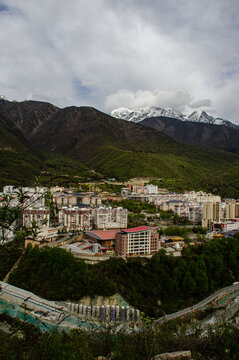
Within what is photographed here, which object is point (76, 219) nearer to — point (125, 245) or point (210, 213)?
point (125, 245)

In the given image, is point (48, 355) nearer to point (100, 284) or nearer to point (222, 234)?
point (100, 284)

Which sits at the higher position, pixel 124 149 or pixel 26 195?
pixel 124 149

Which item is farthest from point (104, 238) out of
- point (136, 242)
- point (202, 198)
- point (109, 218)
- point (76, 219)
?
point (202, 198)

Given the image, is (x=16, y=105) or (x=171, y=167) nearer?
(x=171, y=167)

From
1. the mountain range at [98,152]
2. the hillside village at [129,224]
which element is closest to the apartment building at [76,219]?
the hillside village at [129,224]

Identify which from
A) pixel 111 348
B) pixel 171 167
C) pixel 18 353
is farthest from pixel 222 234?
pixel 171 167

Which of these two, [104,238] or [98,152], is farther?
[98,152]
